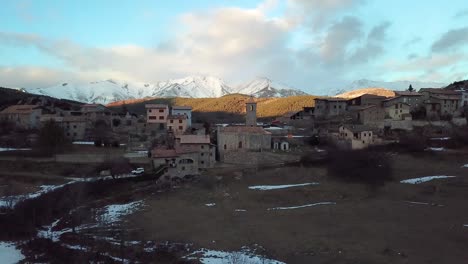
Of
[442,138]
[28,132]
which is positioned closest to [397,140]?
[442,138]

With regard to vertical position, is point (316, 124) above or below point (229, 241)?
above

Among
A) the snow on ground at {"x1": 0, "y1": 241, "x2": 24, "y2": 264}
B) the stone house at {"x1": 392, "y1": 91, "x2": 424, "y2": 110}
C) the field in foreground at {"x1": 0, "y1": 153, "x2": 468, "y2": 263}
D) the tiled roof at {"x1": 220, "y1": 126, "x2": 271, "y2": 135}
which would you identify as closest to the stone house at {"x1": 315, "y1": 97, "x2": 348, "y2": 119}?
the stone house at {"x1": 392, "y1": 91, "x2": 424, "y2": 110}

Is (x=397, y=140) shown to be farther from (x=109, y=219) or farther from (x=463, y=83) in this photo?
(x=463, y=83)

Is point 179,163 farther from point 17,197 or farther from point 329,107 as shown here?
point 329,107

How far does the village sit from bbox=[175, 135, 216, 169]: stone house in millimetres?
154

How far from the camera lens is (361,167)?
54906 millimetres

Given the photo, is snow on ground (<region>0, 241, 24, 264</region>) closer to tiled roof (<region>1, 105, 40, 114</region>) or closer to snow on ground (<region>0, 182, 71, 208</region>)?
snow on ground (<region>0, 182, 71, 208</region>)

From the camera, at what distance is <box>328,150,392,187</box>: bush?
171 feet

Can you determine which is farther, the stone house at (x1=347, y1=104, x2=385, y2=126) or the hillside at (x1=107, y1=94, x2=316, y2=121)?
the hillside at (x1=107, y1=94, x2=316, y2=121)

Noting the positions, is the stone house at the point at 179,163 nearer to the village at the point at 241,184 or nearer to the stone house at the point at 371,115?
the village at the point at 241,184

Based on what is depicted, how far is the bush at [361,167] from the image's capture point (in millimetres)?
52019

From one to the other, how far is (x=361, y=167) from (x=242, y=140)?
15897 millimetres

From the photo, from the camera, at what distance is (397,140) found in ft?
215

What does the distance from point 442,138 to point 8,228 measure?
54087 mm
